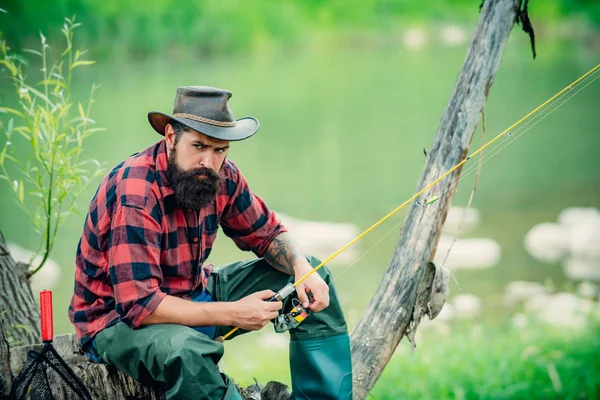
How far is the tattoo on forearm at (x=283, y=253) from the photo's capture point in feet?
8.78

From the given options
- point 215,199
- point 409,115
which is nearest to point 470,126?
point 215,199

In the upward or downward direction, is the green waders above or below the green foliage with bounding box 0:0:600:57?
below

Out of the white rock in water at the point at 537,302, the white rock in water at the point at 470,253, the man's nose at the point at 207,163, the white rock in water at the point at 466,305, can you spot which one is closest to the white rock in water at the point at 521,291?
the white rock in water at the point at 537,302

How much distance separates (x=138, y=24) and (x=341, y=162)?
4916mm

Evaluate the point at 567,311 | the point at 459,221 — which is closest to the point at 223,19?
the point at 459,221

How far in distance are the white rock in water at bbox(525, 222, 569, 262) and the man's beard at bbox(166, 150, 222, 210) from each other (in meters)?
6.19

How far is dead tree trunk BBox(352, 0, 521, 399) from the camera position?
2.94 m

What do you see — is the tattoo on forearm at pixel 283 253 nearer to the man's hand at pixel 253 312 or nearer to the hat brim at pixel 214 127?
the man's hand at pixel 253 312

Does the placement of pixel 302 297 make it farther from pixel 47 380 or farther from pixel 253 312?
pixel 47 380

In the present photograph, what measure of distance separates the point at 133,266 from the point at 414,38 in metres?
17.0

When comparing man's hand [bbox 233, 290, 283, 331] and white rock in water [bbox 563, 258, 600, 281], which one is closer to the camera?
man's hand [bbox 233, 290, 283, 331]

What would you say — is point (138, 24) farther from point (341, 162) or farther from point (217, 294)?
point (217, 294)

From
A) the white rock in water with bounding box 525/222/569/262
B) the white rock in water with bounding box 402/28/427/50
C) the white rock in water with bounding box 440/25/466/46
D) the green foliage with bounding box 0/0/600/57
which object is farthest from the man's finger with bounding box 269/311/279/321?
the white rock in water with bounding box 440/25/466/46

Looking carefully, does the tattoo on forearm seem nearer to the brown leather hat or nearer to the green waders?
the green waders
